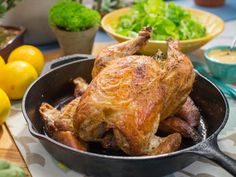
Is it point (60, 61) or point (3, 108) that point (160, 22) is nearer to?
point (60, 61)

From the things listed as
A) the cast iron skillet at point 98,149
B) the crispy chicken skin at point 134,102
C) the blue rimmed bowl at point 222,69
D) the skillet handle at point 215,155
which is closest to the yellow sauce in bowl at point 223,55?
the blue rimmed bowl at point 222,69

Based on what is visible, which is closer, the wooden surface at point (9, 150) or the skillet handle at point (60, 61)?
the wooden surface at point (9, 150)

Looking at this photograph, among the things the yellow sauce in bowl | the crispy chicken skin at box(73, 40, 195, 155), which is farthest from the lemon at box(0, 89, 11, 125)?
the yellow sauce in bowl

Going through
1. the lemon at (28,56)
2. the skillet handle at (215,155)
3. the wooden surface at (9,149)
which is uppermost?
the skillet handle at (215,155)

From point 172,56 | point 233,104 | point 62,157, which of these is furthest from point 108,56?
point 233,104

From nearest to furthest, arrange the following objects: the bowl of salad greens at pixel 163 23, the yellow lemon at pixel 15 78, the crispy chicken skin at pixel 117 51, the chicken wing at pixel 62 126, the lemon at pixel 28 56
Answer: the chicken wing at pixel 62 126 → the crispy chicken skin at pixel 117 51 → the yellow lemon at pixel 15 78 → the lemon at pixel 28 56 → the bowl of salad greens at pixel 163 23

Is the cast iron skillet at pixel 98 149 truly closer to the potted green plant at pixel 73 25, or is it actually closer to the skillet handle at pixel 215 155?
the skillet handle at pixel 215 155

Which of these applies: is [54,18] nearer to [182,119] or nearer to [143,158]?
[182,119]
